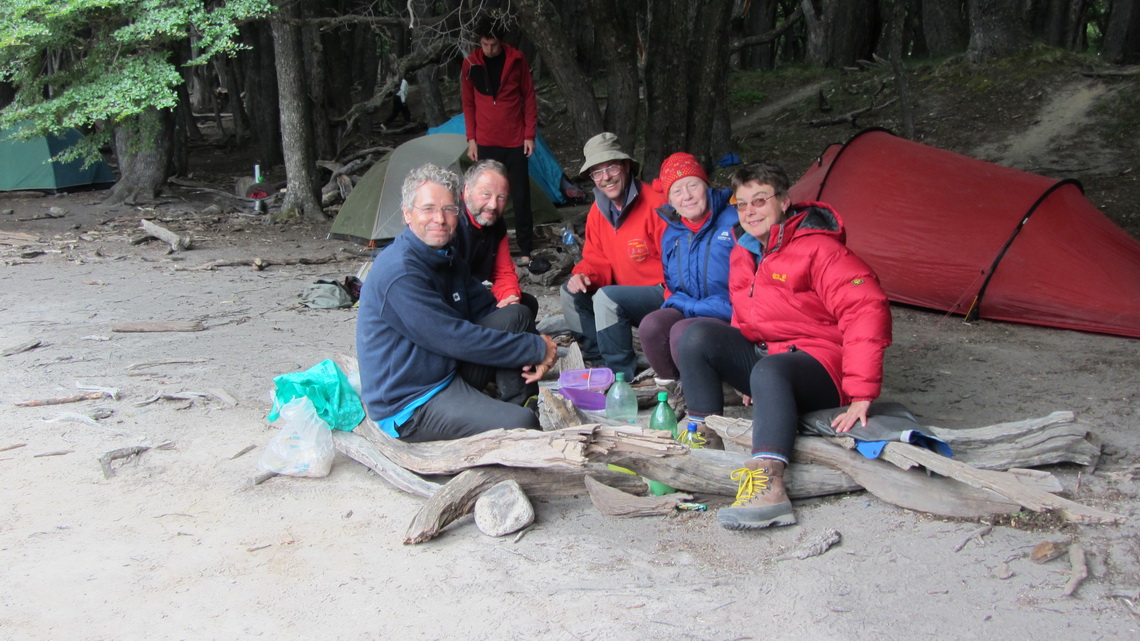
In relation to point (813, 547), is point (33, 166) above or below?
above

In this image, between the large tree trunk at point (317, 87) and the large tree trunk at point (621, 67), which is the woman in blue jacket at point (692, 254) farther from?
the large tree trunk at point (317, 87)

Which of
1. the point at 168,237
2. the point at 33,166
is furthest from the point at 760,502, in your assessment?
the point at 33,166

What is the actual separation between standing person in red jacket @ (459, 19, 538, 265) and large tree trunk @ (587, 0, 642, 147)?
35.6 inches

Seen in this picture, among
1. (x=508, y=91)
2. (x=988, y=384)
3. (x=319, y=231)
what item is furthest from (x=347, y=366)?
(x=319, y=231)

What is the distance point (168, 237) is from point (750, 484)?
7.45 m

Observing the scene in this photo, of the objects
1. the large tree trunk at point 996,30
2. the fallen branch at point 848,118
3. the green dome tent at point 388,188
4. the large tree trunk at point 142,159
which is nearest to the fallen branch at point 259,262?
the green dome tent at point 388,188

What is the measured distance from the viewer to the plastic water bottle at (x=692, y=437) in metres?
3.39

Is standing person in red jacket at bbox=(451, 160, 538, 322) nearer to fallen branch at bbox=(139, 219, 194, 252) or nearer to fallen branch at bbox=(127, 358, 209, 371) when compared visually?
fallen branch at bbox=(127, 358, 209, 371)

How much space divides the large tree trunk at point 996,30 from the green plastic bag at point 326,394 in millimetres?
11023

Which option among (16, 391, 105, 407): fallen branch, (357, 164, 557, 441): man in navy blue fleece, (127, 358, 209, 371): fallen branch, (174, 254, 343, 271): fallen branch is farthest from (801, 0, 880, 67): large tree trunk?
(16, 391, 105, 407): fallen branch

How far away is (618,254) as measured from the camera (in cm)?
450

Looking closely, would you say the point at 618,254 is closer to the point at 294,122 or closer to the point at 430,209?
the point at 430,209

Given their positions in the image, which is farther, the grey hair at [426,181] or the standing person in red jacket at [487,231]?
the standing person in red jacket at [487,231]

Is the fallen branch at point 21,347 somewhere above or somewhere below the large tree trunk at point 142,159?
below
